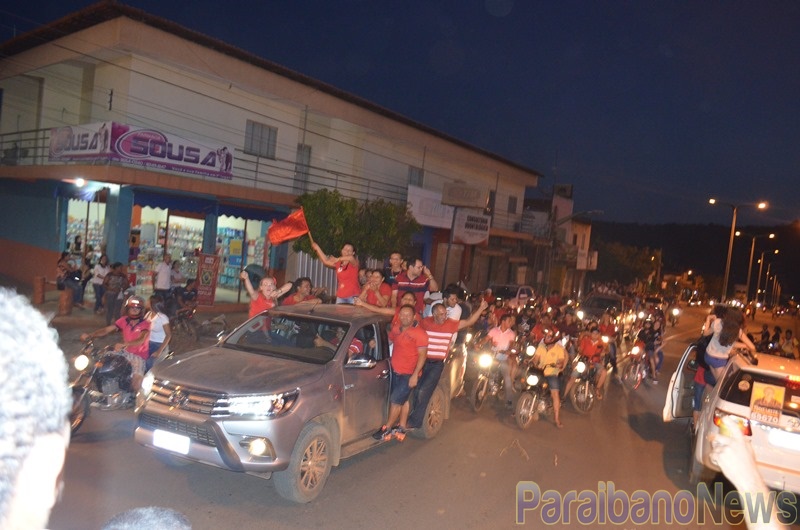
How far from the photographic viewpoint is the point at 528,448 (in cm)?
904

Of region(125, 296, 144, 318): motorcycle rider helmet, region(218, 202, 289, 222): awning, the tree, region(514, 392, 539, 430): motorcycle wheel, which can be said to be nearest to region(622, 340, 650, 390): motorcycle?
region(514, 392, 539, 430): motorcycle wheel

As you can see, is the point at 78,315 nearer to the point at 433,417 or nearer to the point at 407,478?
the point at 433,417

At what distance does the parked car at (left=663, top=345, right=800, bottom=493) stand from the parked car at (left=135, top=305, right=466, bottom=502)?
362 centimetres

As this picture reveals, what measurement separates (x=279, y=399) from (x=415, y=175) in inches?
969

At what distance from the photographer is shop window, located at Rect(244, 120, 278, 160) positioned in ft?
68.2

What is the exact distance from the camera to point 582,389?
11648mm

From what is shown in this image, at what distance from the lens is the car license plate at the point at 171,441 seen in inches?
236

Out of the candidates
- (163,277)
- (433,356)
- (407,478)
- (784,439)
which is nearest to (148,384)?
(407,478)

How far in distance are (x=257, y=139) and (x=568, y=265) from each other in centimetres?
3230

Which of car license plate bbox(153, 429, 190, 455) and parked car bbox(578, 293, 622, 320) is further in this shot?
parked car bbox(578, 293, 622, 320)

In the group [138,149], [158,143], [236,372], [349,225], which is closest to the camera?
[236,372]

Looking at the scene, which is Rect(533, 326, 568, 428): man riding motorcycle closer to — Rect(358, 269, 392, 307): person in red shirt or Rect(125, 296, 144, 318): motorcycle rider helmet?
Rect(358, 269, 392, 307): person in red shirt

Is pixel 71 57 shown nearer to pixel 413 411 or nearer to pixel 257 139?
pixel 257 139

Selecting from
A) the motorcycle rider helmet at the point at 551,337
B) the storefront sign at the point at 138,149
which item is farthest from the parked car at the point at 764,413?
the storefront sign at the point at 138,149
